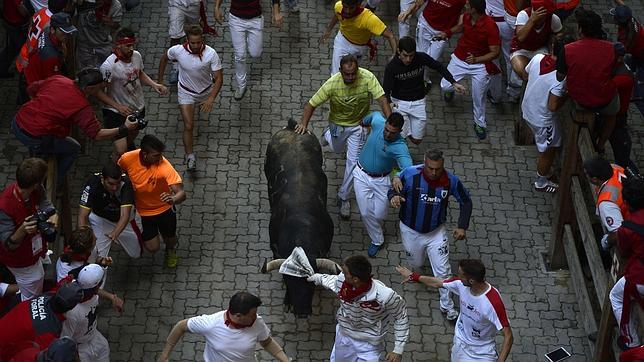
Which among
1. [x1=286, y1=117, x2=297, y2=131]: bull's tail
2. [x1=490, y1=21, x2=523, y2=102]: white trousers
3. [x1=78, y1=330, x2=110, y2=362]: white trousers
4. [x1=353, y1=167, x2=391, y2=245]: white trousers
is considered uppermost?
[x1=490, y1=21, x2=523, y2=102]: white trousers

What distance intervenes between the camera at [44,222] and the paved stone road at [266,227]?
1.87 m

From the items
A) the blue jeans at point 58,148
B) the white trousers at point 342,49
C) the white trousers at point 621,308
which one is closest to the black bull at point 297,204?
the white trousers at point 342,49

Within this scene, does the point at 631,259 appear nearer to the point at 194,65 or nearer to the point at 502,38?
the point at 502,38

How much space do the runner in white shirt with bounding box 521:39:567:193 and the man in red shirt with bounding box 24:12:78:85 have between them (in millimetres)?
5624

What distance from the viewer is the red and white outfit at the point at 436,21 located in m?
15.8

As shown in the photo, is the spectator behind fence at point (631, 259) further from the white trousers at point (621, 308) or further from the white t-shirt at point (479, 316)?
the white t-shirt at point (479, 316)

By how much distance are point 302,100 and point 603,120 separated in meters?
4.62

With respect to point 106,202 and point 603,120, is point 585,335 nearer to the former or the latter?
point 603,120

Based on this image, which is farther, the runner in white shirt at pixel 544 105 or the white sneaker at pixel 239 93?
the white sneaker at pixel 239 93

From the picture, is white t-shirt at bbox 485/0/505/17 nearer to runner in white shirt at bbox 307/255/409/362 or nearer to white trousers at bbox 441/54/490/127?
white trousers at bbox 441/54/490/127

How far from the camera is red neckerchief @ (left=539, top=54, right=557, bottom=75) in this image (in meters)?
13.7

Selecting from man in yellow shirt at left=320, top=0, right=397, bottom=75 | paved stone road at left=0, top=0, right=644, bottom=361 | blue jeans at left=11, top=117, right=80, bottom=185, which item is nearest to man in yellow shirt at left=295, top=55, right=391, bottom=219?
paved stone road at left=0, top=0, right=644, bottom=361

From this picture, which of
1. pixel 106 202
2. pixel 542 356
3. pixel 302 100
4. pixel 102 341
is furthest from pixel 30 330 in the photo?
pixel 302 100

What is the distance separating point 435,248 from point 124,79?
4520mm
